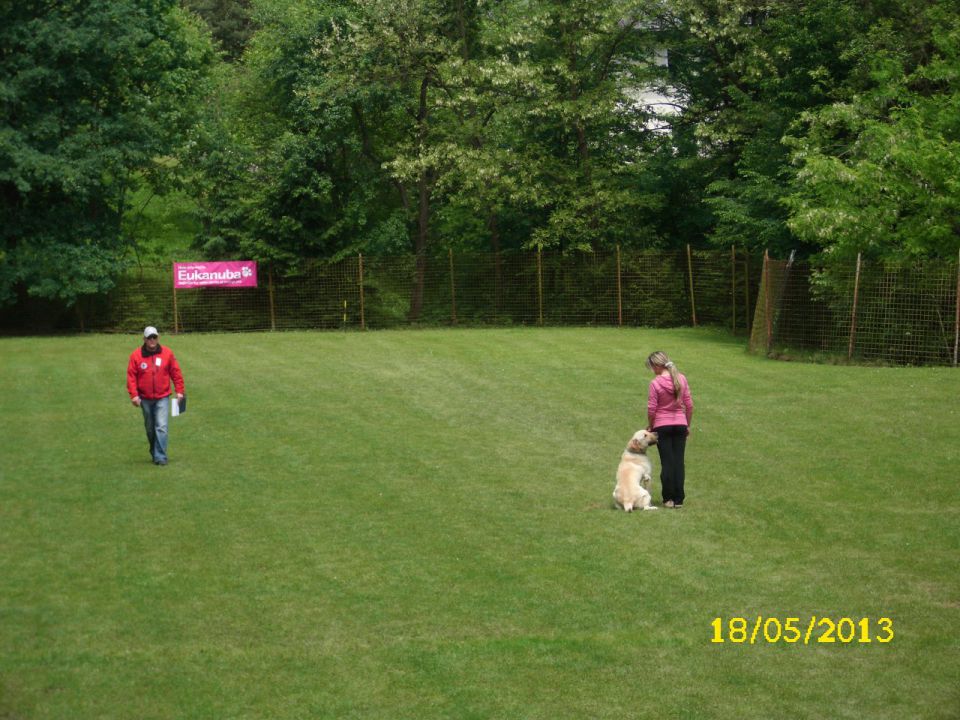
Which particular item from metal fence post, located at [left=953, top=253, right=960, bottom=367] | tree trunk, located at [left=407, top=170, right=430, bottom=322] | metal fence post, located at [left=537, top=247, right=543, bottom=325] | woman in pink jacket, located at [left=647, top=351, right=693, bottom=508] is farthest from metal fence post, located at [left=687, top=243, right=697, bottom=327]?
woman in pink jacket, located at [left=647, top=351, right=693, bottom=508]

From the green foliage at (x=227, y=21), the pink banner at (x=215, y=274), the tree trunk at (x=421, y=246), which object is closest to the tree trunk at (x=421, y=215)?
the tree trunk at (x=421, y=246)

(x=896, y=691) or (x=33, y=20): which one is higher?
(x=33, y=20)

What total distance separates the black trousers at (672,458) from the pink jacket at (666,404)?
78 mm

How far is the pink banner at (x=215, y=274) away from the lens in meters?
40.3

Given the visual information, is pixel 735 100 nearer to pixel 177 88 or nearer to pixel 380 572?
pixel 177 88

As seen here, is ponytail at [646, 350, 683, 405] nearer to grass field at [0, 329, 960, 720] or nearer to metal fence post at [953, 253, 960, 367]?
grass field at [0, 329, 960, 720]

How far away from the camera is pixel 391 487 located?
627 inches

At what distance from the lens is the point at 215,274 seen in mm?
40594

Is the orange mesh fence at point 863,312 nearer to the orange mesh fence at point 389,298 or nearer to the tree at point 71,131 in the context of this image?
the orange mesh fence at point 389,298

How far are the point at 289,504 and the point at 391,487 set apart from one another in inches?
58.5

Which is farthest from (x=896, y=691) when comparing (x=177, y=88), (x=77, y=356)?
(x=177, y=88)

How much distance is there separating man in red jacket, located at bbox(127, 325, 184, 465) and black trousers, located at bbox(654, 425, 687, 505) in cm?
721

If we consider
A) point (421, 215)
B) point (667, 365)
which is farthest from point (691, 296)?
point (667, 365)

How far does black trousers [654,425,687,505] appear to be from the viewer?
14.0 m
